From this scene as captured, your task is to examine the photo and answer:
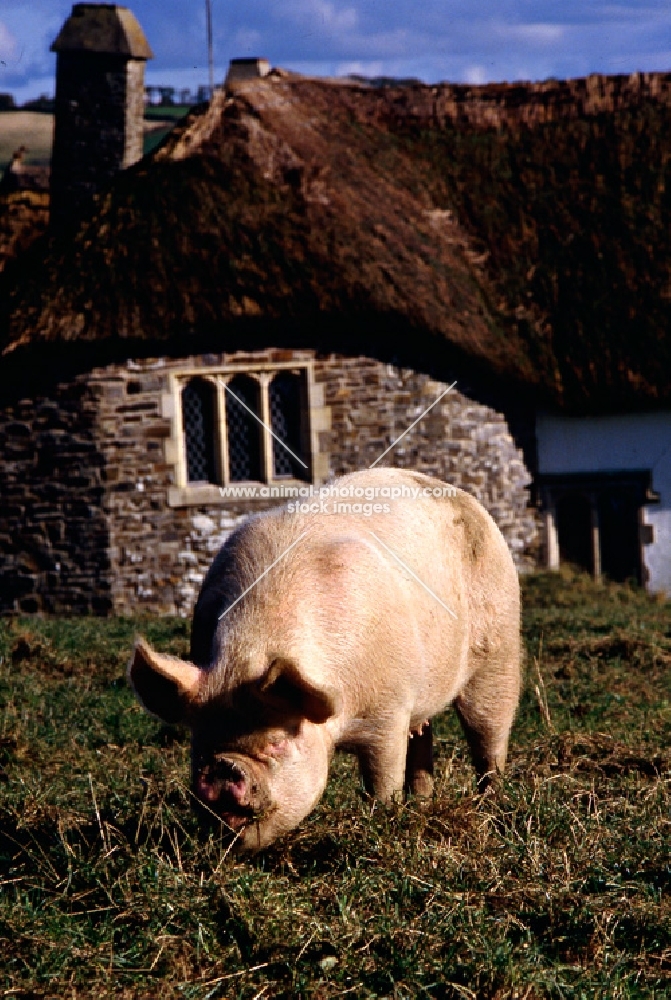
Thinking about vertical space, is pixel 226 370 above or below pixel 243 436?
above

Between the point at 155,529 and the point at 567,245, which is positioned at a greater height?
the point at 567,245

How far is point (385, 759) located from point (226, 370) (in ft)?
33.3

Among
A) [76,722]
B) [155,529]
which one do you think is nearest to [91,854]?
[76,722]

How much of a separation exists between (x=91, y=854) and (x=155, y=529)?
1026 cm

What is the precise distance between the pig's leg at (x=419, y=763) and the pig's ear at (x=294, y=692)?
1884 millimetres

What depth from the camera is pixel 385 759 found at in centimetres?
552

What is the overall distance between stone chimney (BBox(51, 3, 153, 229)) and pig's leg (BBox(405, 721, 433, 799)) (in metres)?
12.7

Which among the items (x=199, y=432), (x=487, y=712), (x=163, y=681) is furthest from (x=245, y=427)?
(x=163, y=681)

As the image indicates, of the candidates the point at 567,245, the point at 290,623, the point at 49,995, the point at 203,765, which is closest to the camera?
the point at 49,995

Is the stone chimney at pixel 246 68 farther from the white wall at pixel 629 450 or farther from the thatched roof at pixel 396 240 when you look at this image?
the white wall at pixel 629 450

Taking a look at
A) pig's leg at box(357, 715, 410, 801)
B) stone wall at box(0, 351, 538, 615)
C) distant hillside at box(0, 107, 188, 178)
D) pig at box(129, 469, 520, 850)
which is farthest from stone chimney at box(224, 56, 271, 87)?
distant hillside at box(0, 107, 188, 178)

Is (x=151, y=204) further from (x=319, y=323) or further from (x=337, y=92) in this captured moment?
(x=337, y=92)

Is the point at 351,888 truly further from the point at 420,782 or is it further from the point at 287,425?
the point at 287,425

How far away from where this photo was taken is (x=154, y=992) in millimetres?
4145
